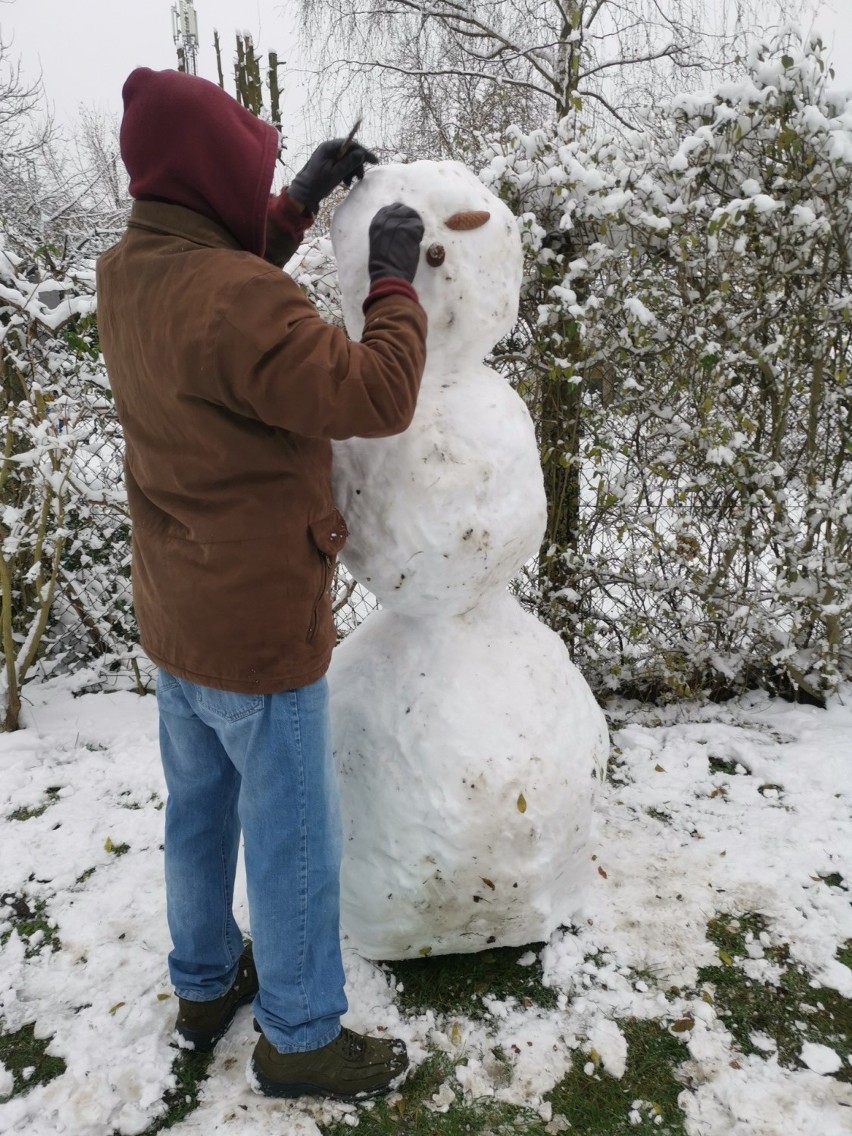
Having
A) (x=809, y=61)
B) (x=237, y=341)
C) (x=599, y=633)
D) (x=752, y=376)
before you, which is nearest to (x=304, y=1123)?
(x=237, y=341)

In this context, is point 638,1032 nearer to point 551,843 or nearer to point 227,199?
point 551,843

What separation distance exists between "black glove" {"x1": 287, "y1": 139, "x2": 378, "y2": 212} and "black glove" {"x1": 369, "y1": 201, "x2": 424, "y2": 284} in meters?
0.14

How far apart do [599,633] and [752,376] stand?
127cm

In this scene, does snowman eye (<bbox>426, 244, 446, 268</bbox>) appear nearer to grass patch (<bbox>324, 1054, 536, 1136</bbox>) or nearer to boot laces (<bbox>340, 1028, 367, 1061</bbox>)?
boot laces (<bbox>340, 1028, 367, 1061</bbox>)

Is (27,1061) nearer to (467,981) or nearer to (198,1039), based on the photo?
(198,1039)

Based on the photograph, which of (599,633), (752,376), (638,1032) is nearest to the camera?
(638,1032)

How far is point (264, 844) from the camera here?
1.63 metres

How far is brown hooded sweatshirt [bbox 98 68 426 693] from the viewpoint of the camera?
1.32 meters

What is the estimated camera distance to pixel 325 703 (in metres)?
1.66

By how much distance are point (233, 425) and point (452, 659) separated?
2.68ft

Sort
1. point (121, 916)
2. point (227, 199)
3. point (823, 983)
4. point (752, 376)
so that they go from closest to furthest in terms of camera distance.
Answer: point (227, 199), point (823, 983), point (121, 916), point (752, 376)

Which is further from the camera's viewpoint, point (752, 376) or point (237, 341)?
point (752, 376)

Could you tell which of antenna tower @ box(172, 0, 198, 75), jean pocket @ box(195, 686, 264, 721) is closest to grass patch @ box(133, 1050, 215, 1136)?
jean pocket @ box(195, 686, 264, 721)

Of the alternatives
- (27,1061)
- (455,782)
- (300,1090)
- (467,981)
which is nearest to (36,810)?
(27,1061)
